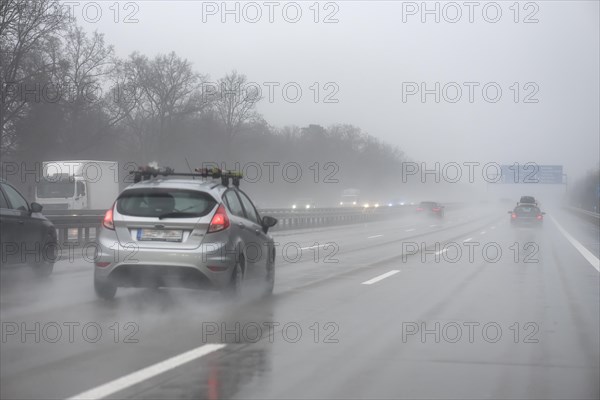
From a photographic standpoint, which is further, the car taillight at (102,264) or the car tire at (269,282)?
the car tire at (269,282)

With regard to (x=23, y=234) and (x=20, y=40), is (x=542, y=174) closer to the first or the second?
(x=20, y=40)

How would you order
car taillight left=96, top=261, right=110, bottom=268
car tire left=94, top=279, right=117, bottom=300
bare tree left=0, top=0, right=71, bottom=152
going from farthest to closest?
bare tree left=0, top=0, right=71, bottom=152 < car tire left=94, top=279, right=117, bottom=300 < car taillight left=96, top=261, right=110, bottom=268

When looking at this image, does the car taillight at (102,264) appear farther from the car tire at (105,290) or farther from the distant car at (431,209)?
the distant car at (431,209)

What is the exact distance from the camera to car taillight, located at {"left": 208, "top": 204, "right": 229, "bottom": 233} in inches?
393

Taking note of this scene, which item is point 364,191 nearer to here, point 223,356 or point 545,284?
point 545,284

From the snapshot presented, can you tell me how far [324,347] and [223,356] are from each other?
1126 mm

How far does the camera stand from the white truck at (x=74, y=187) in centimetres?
3328

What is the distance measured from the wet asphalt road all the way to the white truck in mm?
19256

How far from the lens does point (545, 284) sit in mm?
14844

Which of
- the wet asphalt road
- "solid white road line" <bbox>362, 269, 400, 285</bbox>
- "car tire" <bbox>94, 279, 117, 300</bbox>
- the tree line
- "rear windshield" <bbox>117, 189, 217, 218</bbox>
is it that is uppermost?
the tree line

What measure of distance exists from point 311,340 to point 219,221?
248 centimetres

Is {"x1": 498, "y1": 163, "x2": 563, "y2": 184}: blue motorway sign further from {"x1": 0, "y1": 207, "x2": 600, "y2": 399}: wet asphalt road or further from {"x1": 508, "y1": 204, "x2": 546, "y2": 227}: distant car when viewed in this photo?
{"x1": 0, "y1": 207, "x2": 600, "y2": 399}: wet asphalt road

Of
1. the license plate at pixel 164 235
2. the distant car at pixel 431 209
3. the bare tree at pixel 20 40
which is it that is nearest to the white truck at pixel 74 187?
the bare tree at pixel 20 40

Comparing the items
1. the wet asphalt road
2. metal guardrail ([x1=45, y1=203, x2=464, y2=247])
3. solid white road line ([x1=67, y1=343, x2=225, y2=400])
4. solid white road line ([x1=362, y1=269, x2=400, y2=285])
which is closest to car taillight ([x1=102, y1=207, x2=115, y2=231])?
the wet asphalt road
